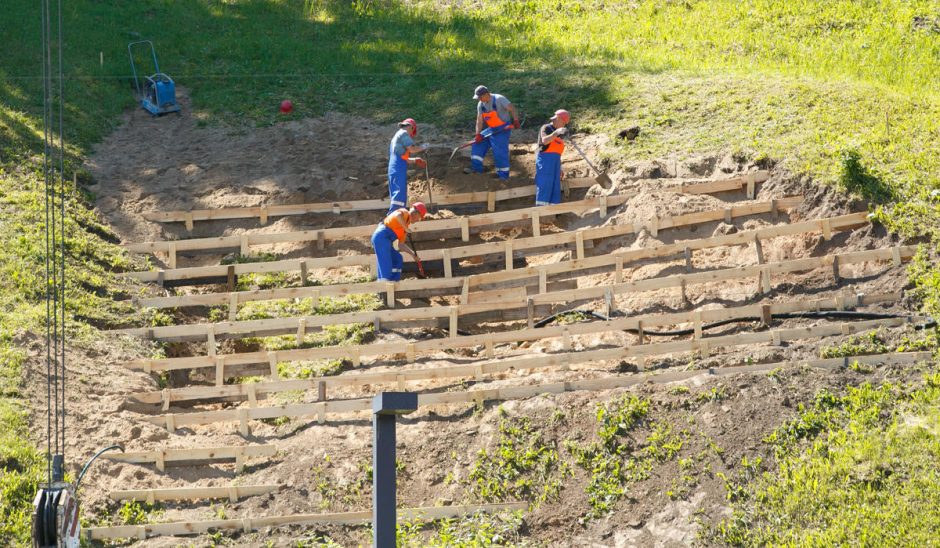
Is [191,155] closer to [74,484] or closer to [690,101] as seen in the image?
[690,101]

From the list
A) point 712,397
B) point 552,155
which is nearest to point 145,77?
point 552,155

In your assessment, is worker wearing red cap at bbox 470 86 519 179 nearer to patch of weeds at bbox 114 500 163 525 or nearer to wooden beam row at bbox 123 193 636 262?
wooden beam row at bbox 123 193 636 262

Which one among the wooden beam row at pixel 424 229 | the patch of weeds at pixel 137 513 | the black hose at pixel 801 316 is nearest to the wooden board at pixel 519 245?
the wooden beam row at pixel 424 229

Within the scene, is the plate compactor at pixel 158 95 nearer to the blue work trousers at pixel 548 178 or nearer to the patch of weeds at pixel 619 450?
the blue work trousers at pixel 548 178

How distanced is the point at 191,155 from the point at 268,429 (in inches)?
332

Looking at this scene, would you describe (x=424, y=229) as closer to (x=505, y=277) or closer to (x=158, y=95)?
(x=505, y=277)

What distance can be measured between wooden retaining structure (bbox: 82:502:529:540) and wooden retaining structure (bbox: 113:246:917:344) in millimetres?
3597

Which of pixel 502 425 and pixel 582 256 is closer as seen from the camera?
pixel 502 425

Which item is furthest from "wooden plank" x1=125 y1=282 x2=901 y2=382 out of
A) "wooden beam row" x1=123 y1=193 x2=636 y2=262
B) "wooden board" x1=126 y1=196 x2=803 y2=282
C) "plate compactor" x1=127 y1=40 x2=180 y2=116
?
"plate compactor" x1=127 y1=40 x2=180 y2=116

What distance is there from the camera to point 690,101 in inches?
761

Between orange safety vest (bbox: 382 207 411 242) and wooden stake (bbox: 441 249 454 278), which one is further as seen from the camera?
wooden stake (bbox: 441 249 454 278)

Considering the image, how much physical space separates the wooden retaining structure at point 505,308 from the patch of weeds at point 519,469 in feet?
8.82

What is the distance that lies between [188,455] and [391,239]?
448 cm

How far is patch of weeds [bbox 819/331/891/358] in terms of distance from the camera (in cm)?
1230
